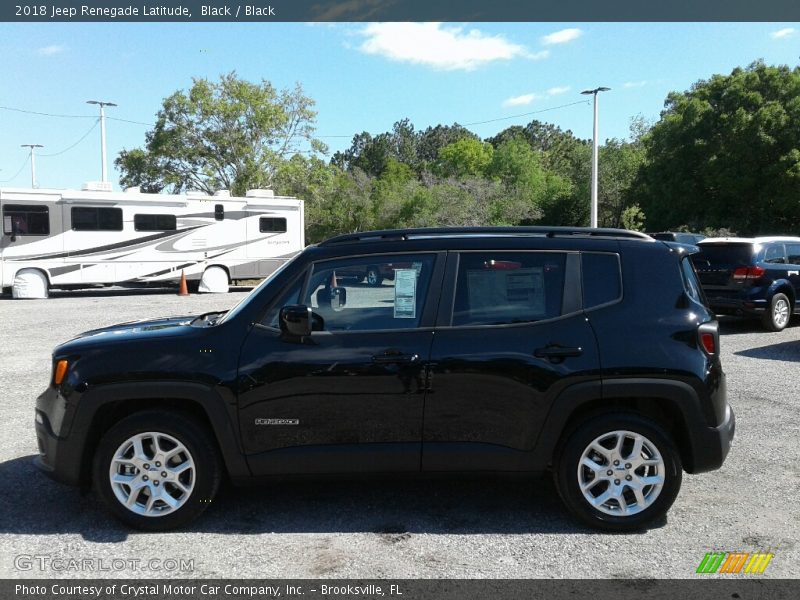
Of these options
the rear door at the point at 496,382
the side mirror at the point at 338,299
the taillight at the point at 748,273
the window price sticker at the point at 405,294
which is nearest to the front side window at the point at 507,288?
the rear door at the point at 496,382

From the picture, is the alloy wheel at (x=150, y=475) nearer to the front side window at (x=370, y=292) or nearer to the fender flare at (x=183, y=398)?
the fender flare at (x=183, y=398)

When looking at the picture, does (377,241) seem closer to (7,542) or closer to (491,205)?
(7,542)

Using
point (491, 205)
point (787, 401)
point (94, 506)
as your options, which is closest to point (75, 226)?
point (94, 506)

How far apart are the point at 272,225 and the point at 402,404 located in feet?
65.2

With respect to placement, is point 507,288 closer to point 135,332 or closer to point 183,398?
point 183,398

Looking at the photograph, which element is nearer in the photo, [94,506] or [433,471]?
[433,471]

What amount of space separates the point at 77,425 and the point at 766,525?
427 cm

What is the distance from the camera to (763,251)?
492 inches

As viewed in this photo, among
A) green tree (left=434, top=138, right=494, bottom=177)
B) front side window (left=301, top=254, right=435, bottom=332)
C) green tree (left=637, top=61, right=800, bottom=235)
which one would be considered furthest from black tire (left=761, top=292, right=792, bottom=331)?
green tree (left=434, top=138, right=494, bottom=177)

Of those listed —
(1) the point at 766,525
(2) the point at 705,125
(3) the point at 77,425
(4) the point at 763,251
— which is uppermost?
(2) the point at 705,125

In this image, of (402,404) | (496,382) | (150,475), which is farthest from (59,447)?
(496,382)

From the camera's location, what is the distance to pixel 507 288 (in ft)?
14.5

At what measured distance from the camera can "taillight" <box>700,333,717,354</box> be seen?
14.2 ft

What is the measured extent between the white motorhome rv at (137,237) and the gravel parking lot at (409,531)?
619 inches
